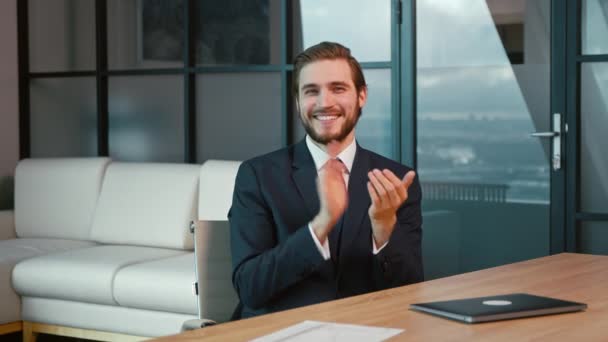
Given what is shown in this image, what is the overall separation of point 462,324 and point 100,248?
12.0 feet

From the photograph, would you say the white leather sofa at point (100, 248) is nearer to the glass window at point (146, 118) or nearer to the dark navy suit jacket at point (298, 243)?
the glass window at point (146, 118)

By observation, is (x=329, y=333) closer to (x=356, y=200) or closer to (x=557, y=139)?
(x=356, y=200)

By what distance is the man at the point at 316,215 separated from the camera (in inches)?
92.7

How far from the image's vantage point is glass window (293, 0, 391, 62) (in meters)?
5.23

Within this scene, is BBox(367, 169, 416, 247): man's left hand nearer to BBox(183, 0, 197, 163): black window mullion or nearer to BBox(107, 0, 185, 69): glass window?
BBox(183, 0, 197, 163): black window mullion

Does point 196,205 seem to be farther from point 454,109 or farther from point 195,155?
point 454,109

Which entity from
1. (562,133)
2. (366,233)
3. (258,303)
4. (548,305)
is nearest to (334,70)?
(366,233)

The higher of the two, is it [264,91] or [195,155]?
[264,91]

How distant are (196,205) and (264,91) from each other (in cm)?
87

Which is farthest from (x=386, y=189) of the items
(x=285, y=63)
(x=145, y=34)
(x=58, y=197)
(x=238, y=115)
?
(x=145, y=34)

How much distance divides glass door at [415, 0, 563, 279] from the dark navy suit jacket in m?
2.35

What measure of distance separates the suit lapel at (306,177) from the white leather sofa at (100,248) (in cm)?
194

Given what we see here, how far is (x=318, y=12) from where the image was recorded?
5438 mm

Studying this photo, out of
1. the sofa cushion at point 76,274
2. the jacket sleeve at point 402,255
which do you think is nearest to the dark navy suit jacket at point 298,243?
the jacket sleeve at point 402,255
